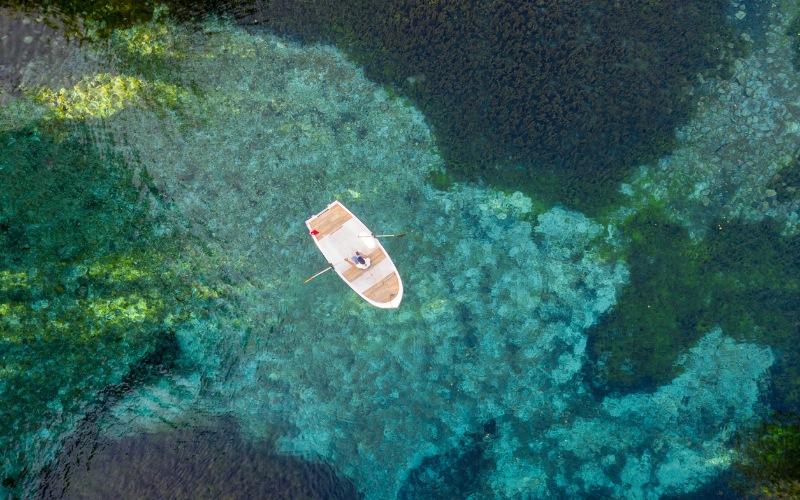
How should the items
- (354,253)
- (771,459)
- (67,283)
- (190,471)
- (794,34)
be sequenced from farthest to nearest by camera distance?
1. (794,34)
2. (771,459)
3. (354,253)
4. (67,283)
5. (190,471)

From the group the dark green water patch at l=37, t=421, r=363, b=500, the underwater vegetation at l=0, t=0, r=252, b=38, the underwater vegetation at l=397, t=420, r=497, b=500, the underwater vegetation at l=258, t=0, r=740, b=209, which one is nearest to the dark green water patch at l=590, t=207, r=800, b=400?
the underwater vegetation at l=258, t=0, r=740, b=209

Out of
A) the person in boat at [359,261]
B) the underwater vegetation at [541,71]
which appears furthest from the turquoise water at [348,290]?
the person in boat at [359,261]

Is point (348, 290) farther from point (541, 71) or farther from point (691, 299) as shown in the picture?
point (691, 299)

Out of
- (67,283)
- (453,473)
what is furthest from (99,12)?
(453,473)

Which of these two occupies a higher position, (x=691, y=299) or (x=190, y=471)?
(x=691, y=299)

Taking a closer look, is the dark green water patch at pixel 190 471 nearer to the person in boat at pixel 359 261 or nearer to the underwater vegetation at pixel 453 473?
the underwater vegetation at pixel 453 473

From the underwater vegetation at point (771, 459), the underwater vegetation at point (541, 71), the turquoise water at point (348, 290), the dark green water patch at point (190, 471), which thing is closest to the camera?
the dark green water patch at point (190, 471)
